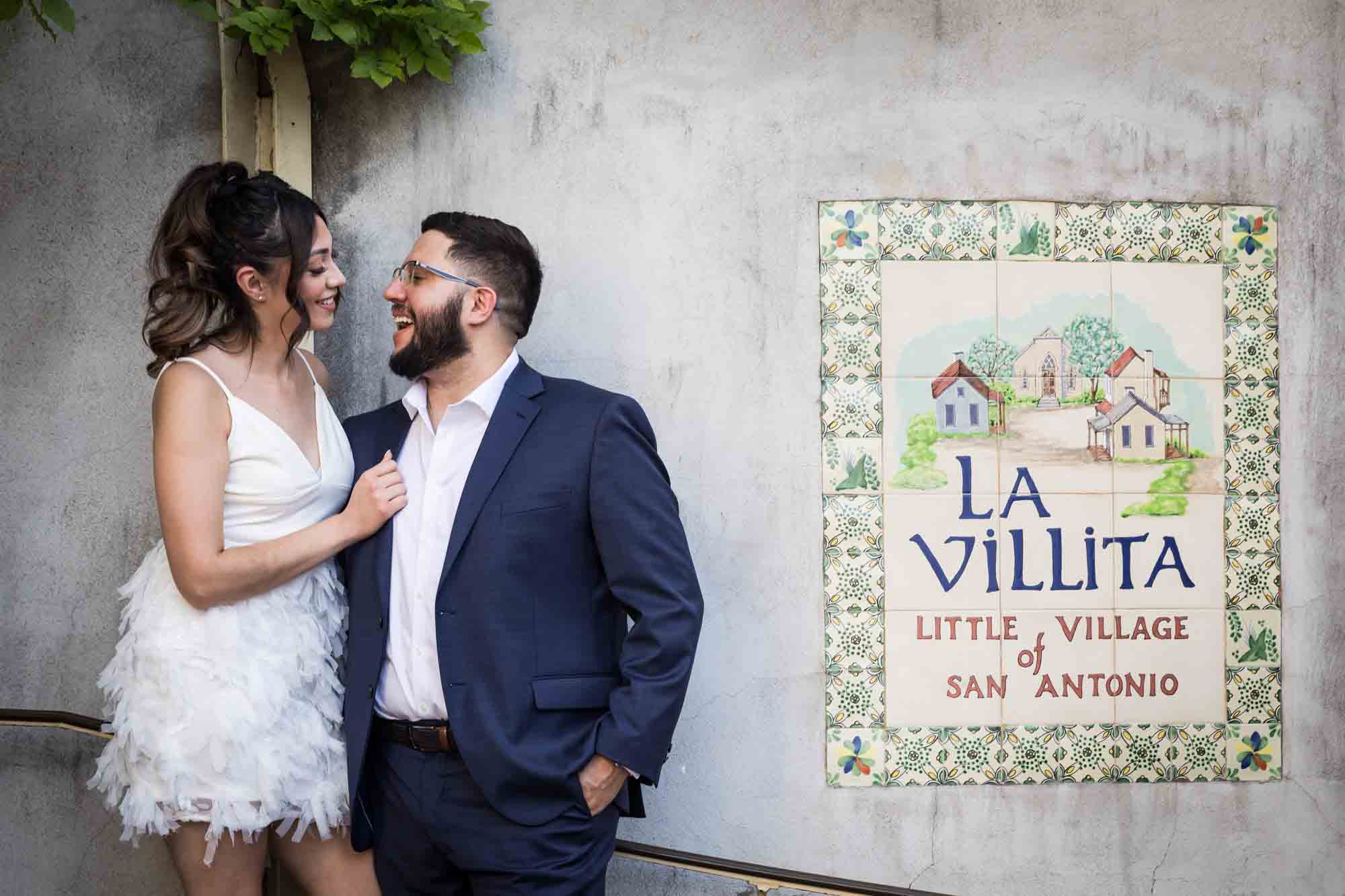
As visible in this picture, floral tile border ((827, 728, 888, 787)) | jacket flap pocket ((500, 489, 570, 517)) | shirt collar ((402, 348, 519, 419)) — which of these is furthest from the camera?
floral tile border ((827, 728, 888, 787))

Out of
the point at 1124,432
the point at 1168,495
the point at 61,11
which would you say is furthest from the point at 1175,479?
the point at 61,11

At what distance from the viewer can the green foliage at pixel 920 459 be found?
2914 millimetres

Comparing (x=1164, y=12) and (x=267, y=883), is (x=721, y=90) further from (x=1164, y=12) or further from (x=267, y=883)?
(x=267, y=883)

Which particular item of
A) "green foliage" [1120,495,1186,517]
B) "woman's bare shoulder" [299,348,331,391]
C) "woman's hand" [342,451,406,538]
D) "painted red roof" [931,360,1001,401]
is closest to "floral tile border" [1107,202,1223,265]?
"painted red roof" [931,360,1001,401]

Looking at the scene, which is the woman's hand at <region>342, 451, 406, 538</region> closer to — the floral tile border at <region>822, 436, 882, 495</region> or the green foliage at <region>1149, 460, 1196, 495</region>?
the floral tile border at <region>822, 436, 882, 495</region>

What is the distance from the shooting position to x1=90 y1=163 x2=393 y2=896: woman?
2.07 m

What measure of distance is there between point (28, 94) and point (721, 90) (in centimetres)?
A: 202

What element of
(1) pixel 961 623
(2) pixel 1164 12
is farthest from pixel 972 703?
(2) pixel 1164 12

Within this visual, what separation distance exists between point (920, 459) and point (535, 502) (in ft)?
4.06

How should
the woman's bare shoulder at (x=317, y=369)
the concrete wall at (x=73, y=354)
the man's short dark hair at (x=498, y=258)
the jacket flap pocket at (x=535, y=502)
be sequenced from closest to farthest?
the jacket flap pocket at (x=535, y=502) → the man's short dark hair at (x=498, y=258) → the woman's bare shoulder at (x=317, y=369) → the concrete wall at (x=73, y=354)

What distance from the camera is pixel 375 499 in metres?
2.21

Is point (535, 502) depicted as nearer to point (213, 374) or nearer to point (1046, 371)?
point (213, 374)

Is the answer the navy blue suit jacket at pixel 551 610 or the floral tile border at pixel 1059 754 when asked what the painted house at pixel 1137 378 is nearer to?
the floral tile border at pixel 1059 754

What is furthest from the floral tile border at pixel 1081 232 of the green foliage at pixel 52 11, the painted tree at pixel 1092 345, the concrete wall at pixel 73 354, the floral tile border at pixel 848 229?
the green foliage at pixel 52 11
